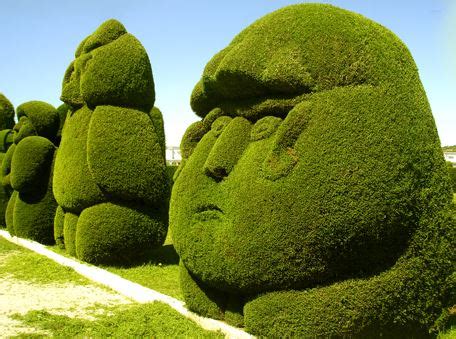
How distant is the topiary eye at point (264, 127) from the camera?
15.9 ft

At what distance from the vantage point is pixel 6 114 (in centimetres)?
1734

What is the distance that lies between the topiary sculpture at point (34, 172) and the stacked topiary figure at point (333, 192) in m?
8.42

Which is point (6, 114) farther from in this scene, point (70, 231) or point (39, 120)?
point (70, 231)

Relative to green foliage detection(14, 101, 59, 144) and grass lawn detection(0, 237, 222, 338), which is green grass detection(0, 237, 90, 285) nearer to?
grass lawn detection(0, 237, 222, 338)

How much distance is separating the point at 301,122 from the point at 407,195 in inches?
48.0

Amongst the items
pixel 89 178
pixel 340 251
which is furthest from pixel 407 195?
pixel 89 178

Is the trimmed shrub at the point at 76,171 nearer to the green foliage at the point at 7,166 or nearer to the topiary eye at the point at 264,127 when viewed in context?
the green foliage at the point at 7,166

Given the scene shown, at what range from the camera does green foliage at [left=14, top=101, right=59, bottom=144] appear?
12773 millimetres

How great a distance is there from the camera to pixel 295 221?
14.2ft

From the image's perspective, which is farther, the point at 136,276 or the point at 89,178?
the point at 89,178

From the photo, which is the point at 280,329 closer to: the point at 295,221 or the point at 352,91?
the point at 295,221

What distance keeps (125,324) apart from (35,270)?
4.69 m

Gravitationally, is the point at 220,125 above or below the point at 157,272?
above

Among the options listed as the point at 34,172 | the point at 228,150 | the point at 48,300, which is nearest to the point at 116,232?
the point at 48,300
